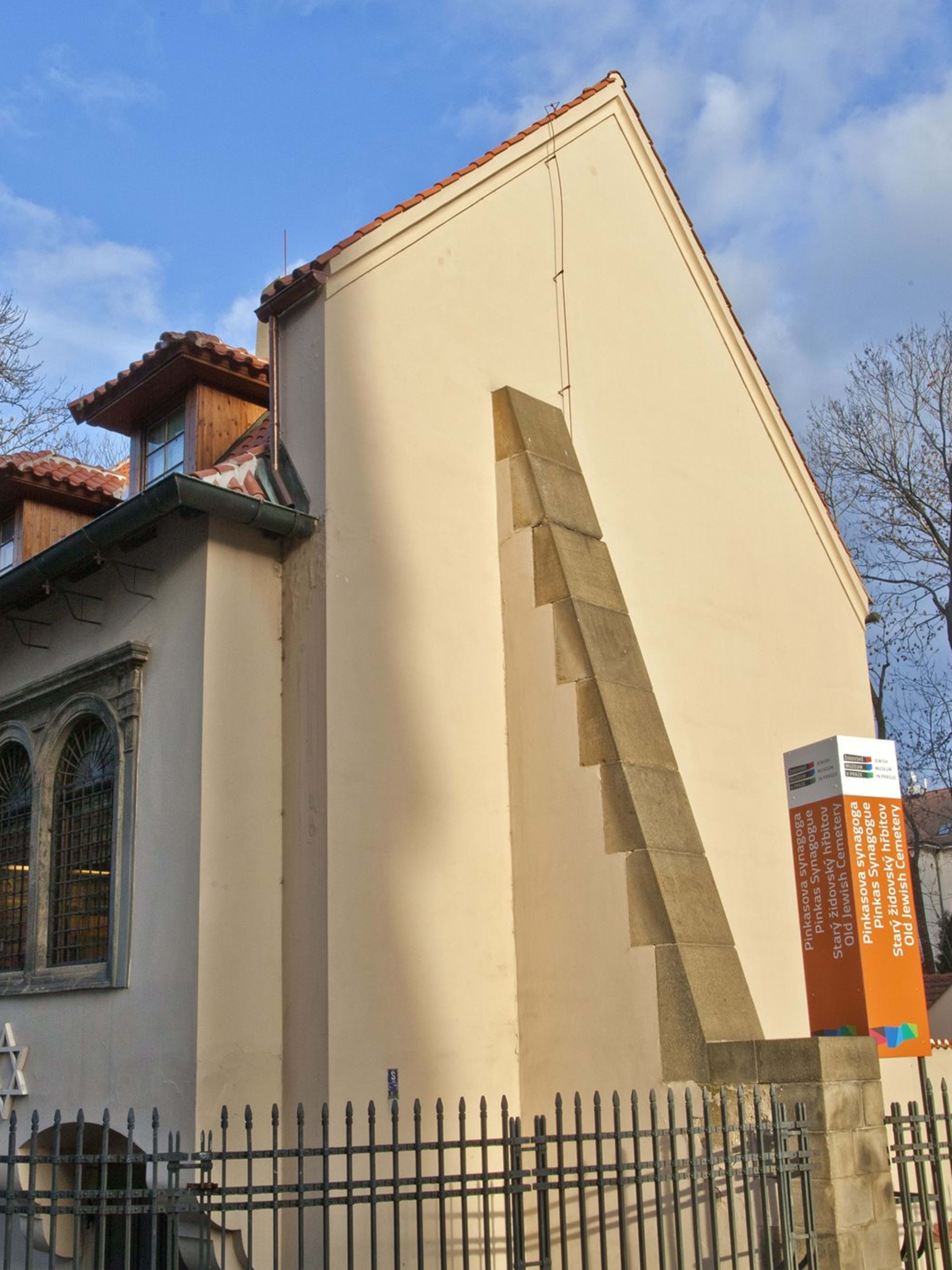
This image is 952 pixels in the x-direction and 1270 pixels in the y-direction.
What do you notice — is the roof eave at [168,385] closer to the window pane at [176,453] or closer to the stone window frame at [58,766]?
the window pane at [176,453]

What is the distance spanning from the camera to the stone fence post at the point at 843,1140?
7402mm

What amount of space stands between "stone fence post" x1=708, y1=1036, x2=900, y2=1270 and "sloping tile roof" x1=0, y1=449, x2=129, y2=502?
855 centimetres

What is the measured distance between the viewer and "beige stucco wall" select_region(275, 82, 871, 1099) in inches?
373

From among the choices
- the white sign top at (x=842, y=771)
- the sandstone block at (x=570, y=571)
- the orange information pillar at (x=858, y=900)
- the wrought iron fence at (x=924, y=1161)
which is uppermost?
the sandstone block at (x=570, y=571)

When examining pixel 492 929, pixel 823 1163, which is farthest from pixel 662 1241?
pixel 492 929

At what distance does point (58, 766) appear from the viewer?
10.8m

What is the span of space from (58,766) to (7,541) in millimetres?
3655

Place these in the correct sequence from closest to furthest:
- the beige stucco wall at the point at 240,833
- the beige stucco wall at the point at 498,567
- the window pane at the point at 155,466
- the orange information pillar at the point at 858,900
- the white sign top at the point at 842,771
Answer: the orange information pillar at the point at 858,900
the white sign top at the point at 842,771
the beige stucco wall at the point at 240,833
the beige stucco wall at the point at 498,567
the window pane at the point at 155,466

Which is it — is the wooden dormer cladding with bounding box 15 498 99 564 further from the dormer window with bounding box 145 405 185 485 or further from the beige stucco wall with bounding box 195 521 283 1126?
the beige stucco wall with bounding box 195 521 283 1126

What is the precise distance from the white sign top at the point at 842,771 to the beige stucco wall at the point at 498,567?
78.3 inches

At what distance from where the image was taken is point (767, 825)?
41.4 ft

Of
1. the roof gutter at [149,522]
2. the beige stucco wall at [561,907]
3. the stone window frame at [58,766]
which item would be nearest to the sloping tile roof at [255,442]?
the roof gutter at [149,522]

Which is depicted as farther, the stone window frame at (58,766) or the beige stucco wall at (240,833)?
the stone window frame at (58,766)

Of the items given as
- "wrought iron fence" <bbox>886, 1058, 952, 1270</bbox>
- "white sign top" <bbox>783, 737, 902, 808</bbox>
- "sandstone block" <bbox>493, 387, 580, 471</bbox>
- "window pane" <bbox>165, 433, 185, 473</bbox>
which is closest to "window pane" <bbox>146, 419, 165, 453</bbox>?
"window pane" <bbox>165, 433, 185, 473</bbox>
